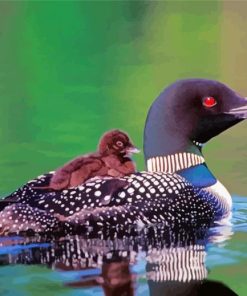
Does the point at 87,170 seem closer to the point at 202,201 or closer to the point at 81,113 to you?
the point at 202,201

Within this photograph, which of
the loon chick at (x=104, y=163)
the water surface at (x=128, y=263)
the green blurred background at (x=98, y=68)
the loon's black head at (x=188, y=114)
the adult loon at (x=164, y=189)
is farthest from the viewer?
the green blurred background at (x=98, y=68)

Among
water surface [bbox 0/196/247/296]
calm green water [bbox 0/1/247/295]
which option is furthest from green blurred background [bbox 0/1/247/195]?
water surface [bbox 0/196/247/296]

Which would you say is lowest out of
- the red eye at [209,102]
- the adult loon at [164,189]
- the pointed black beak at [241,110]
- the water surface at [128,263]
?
the water surface at [128,263]

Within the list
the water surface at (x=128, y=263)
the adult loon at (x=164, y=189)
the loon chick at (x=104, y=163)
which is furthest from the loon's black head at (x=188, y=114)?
the water surface at (x=128, y=263)

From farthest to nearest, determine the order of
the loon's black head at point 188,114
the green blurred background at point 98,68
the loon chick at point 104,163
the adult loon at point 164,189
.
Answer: the green blurred background at point 98,68 → the loon's black head at point 188,114 → the loon chick at point 104,163 → the adult loon at point 164,189

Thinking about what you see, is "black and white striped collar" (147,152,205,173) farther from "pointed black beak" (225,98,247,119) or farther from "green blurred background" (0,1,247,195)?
"green blurred background" (0,1,247,195)

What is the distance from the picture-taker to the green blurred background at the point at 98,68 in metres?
8.38

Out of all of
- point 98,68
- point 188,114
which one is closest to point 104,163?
point 188,114

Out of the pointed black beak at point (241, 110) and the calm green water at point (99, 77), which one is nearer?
the calm green water at point (99, 77)

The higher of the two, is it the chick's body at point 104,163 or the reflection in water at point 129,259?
the chick's body at point 104,163

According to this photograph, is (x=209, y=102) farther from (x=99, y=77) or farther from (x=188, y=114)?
(x=99, y=77)

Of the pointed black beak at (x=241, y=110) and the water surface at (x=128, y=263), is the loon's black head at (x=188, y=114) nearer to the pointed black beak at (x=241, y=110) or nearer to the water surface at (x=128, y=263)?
the pointed black beak at (x=241, y=110)

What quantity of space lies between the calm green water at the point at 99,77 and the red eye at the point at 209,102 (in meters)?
0.57

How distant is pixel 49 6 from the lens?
28.1m
